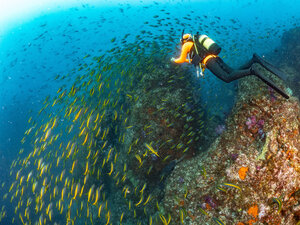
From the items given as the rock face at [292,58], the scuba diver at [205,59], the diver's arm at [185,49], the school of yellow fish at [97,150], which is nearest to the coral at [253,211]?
the school of yellow fish at [97,150]

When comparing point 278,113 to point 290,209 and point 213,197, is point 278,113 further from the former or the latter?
point 213,197

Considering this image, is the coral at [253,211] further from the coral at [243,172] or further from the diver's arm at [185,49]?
the diver's arm at [185,49]

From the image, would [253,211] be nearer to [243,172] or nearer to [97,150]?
[243,172]

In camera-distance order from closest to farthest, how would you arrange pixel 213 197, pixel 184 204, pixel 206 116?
pixel 213 197 → pixel 184 204 → pixel 206 116

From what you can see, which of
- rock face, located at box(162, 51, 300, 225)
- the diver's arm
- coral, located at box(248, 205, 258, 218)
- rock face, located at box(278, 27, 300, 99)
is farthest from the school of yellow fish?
rock face, located at box(278, 27, 300, 99)

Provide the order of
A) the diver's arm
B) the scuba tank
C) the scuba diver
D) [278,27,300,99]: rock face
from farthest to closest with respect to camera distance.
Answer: [278,27,300,99]: rock face → the diver's arm → the scuba diver → the scuba tank

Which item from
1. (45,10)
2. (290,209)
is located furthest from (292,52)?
(45,10)

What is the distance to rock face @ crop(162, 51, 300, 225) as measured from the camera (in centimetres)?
422

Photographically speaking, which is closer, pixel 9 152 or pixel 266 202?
pixel 266 202

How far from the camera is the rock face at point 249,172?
4.22m

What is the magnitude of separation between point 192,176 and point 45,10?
14085 cm

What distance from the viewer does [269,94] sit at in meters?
5.25

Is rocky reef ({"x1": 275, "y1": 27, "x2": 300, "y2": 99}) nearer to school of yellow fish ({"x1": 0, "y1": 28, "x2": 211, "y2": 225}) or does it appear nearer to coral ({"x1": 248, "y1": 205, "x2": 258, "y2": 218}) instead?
school of yellow fish ({"x1": 0, "y1": 28, "x2": 211, "y2": 225})

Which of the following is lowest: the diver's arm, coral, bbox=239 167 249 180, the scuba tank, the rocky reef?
the rocky reef
